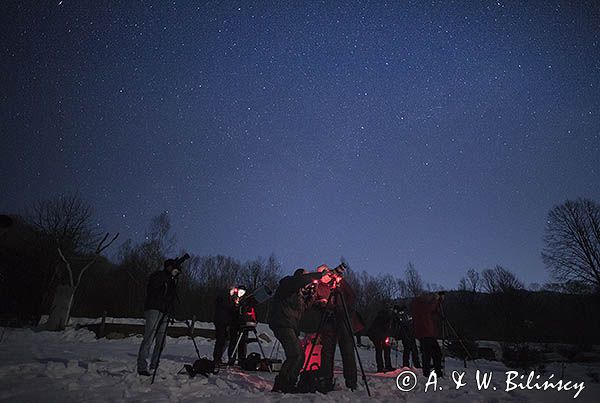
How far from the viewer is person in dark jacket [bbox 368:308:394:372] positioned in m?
9.78

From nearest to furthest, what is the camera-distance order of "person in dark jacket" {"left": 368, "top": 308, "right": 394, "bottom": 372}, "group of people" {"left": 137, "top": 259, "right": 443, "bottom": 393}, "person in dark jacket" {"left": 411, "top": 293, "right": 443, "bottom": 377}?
1. "group of people" {"left": 137, "top": 259, "right": 443, "bottom": 393}
2. "person in dark jacket" {"left": 411, "top": 293, "right": 443, "bottom": 377}
3. "person in dark jacket" {"left": 368, "top": 308, "right": 394, "bottom": 372}

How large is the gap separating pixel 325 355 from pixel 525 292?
47.7 metres

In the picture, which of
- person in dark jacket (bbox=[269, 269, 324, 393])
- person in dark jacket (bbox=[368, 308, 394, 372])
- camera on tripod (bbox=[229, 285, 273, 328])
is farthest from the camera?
person in dark jacket (bbox=[368, 308, 394, 372])

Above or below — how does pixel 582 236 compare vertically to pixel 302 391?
above

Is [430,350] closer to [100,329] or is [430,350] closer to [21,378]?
[21,378]

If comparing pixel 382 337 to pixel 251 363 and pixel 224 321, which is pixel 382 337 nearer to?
pixel 251 363

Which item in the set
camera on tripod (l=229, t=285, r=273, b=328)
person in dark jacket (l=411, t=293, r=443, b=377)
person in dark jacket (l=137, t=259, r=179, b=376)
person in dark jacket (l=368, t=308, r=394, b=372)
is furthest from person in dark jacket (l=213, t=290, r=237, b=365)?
person in dark jacket (l=411, t=293, r=443, b=377)

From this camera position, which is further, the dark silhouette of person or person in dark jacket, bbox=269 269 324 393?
the dark silhouette of person

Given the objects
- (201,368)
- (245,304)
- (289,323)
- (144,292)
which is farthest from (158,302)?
(144,292)

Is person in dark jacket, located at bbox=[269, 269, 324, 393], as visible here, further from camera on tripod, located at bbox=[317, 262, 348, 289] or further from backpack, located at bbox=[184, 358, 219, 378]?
backpack, located at bbox=[184, 358, 219, 378]

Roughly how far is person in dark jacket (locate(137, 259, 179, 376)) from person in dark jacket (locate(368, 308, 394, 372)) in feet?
21.4

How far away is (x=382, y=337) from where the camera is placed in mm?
10242

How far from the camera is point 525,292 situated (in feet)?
139

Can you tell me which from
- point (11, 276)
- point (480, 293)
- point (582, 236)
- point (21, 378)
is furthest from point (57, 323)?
point (480, 293)
